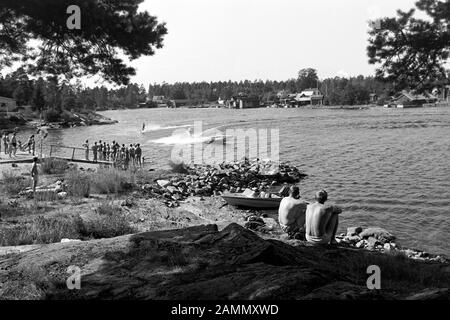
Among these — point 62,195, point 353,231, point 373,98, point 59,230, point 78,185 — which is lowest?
point 353,231

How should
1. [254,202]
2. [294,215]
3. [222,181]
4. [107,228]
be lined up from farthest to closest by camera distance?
[222,181] < [254,202] < [107,228] < [294,215]

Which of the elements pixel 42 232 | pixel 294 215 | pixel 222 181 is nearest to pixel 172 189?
pixel 222 181

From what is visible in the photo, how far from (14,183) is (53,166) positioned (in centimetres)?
602

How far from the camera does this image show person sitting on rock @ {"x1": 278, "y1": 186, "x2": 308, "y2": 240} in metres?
12.7

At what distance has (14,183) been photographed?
22.5 meters

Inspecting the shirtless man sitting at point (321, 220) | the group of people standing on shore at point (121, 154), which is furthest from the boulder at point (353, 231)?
the group of people standing on shore at point (121, 154)

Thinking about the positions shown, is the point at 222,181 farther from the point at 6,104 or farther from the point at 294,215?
the point at 6,104

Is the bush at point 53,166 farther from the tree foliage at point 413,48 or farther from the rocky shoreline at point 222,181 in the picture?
the tree foliage at point 413,48

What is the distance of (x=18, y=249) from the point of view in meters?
11.0

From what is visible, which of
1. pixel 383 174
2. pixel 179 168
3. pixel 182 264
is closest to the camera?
pixel 182 264

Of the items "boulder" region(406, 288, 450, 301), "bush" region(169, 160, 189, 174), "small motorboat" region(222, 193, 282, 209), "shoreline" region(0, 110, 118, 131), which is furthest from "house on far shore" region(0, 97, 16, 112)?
"boulder" region(406, 288, 450, 301)

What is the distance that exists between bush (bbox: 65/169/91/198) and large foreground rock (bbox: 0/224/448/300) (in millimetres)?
11051

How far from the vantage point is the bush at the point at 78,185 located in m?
21.0
